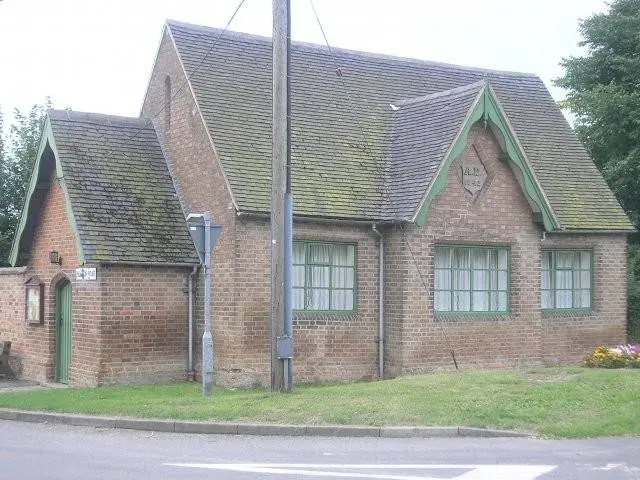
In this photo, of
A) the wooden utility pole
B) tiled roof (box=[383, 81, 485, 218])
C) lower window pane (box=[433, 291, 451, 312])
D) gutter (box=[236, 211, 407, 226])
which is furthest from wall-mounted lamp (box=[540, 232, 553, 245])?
the wooden utility pole

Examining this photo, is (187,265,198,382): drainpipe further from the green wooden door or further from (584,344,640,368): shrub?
(584,344,640,368): shrub

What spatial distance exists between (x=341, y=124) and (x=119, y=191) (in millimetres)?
5129

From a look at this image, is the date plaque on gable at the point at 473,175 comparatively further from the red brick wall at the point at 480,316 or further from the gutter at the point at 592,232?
the gutter at the point at 592,232

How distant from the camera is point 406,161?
20.1m

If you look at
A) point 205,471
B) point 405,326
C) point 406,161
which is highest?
point 406,161

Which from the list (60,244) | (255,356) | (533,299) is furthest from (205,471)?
(533,299)

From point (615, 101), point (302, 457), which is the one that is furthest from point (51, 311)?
point (615, 101)

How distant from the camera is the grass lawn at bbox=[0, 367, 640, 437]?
1256 centimetres

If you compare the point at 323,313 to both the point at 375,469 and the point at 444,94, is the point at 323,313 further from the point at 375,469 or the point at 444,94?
the point at 375,469

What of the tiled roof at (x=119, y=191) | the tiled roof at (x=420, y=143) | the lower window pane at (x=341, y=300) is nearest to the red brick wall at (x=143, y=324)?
the tiled roof at (x=119, y=191)

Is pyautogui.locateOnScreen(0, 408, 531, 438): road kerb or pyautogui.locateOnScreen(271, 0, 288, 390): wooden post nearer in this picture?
pyautogui.locateOnScreen(0, 408, 531, 438): road kerb

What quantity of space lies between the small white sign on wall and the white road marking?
8.38m

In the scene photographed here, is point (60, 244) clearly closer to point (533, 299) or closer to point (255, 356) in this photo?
point (255, 356)

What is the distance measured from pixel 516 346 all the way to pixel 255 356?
5779mm
